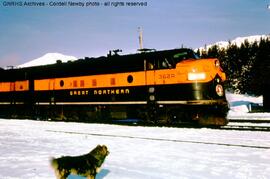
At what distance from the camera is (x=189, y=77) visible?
16375mm

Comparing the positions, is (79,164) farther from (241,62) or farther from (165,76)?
(241,62)

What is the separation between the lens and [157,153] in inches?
389

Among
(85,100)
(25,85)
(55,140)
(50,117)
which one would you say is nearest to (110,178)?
(55,140)

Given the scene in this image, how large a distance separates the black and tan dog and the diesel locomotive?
32.6 ft

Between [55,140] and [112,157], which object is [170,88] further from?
[112,157]

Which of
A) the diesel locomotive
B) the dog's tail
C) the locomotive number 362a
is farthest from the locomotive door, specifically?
the dog's tail

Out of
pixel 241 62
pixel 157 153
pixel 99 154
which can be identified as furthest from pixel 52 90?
pixel 241 62

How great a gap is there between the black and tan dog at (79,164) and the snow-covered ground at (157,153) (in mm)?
755

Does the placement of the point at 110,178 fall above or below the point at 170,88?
below

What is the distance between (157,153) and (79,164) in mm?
3872

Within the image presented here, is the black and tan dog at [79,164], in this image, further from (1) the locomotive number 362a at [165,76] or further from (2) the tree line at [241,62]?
(2) the tree line at [241,62]

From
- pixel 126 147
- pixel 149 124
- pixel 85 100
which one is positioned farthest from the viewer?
Result: pixel 85 100

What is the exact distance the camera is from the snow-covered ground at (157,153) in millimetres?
7598

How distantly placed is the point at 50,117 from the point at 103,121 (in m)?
4.47
